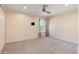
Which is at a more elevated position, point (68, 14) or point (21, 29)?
point (68, 14)

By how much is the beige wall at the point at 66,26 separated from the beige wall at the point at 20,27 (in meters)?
1.87

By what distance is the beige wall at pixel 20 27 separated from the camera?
17.4 feet

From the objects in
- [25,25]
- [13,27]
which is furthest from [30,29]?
[13,27]

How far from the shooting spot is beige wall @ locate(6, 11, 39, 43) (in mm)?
5316

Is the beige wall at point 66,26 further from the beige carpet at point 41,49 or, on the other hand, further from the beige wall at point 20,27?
the beige wall at point 20,27

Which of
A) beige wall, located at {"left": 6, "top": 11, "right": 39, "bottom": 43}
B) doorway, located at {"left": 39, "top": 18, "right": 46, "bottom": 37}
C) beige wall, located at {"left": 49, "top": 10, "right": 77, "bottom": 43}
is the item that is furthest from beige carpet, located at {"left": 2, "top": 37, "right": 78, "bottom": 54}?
doorway, located at {"left": 39, "top": 18, "right": 46, "bottom": 37}

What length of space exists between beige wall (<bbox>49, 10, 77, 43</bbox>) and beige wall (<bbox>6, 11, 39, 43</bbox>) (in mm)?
1874

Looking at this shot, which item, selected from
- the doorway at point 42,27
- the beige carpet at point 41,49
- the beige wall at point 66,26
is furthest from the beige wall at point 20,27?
the beige wall at point 66,26

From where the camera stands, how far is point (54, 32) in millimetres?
7152

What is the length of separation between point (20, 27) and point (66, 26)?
129 inches
